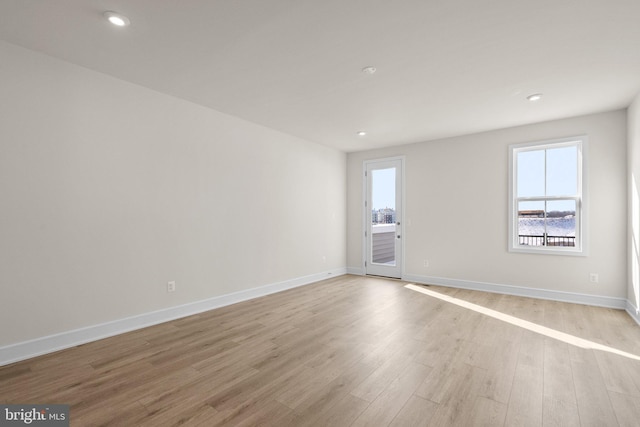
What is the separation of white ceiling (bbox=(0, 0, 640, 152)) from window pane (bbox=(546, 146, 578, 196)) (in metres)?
0.64

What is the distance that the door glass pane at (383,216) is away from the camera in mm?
6137

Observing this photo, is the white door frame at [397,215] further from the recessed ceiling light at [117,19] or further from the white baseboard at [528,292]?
the recessed ceiling light at [117,19]

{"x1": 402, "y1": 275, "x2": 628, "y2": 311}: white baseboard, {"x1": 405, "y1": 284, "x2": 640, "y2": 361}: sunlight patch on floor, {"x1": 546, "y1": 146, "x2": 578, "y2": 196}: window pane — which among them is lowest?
{"x1": 405, "y1": 284, "x2": 640, "y2": 361}: sunlight patch on floor

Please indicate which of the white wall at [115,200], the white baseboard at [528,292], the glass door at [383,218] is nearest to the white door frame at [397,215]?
the glass door at [383,218]

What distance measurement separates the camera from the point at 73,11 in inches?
85.0

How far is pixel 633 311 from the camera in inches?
145

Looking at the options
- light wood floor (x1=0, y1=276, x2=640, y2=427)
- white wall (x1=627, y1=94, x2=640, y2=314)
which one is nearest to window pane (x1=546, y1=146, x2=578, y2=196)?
white wall (x1=627, y1=94, x2=640, y2=314)

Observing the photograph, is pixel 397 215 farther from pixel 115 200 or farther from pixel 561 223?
pixel 115 200

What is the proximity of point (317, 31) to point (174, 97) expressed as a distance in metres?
2.20

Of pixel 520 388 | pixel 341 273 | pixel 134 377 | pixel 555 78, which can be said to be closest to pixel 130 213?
pixel 134 377

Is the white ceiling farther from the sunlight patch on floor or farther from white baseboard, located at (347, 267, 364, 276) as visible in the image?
white baseboard, located at (347, 267, 364, 276)

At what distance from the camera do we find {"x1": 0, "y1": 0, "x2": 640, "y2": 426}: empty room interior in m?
2.12

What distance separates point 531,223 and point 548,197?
1.52 ft

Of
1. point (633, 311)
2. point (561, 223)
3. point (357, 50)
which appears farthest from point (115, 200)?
point (633, 311)
